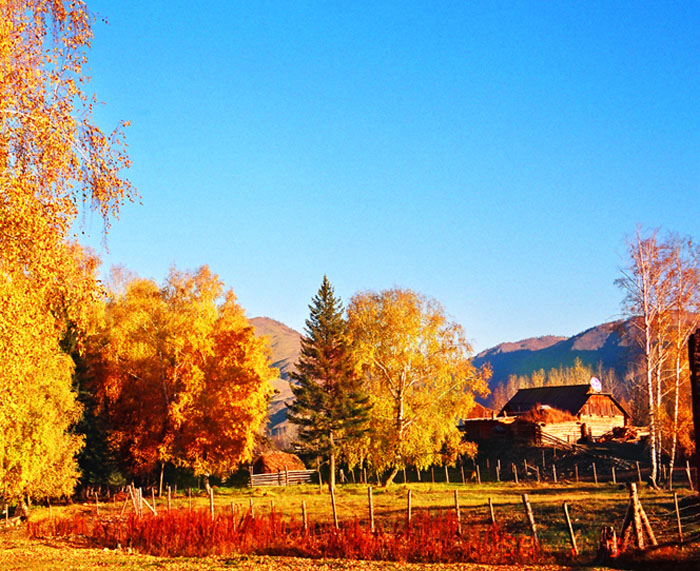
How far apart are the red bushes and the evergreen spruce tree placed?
2307 centimetres

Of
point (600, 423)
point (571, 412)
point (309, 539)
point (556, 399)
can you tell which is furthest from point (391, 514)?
point (556, 399)

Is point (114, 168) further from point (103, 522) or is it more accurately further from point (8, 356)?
point (103, 522)

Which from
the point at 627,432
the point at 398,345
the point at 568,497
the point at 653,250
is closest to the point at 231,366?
the point at 398,345

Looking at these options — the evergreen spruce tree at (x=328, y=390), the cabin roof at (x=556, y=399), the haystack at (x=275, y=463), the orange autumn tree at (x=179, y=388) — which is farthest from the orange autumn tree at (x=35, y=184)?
the cabin roof at (x=556, y=399)

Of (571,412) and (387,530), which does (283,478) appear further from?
(387,530)

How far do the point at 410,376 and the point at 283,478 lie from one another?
14.0 metres

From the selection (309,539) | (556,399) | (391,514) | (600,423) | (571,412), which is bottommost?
(391,514)

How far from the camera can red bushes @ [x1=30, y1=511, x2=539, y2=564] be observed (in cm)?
1858

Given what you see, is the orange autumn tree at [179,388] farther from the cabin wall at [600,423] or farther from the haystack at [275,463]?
the cabin wall at [600,423]

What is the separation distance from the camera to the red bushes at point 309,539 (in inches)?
731

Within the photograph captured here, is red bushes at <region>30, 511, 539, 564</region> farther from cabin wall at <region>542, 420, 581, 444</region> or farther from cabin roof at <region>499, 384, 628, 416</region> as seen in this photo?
cabin roof at <region>499, 384, 628, 416</region>

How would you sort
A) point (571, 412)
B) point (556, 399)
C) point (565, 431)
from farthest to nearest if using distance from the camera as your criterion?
point (556, 399) → point (571, 412) → point (565, 431)

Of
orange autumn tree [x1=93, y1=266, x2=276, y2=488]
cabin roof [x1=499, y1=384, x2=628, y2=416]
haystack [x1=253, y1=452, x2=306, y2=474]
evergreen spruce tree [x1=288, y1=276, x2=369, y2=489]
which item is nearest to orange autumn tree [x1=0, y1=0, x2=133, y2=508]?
orange autumn tree [x1=93, y1=266, x2=276, y2=488]

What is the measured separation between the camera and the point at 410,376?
156 ft
